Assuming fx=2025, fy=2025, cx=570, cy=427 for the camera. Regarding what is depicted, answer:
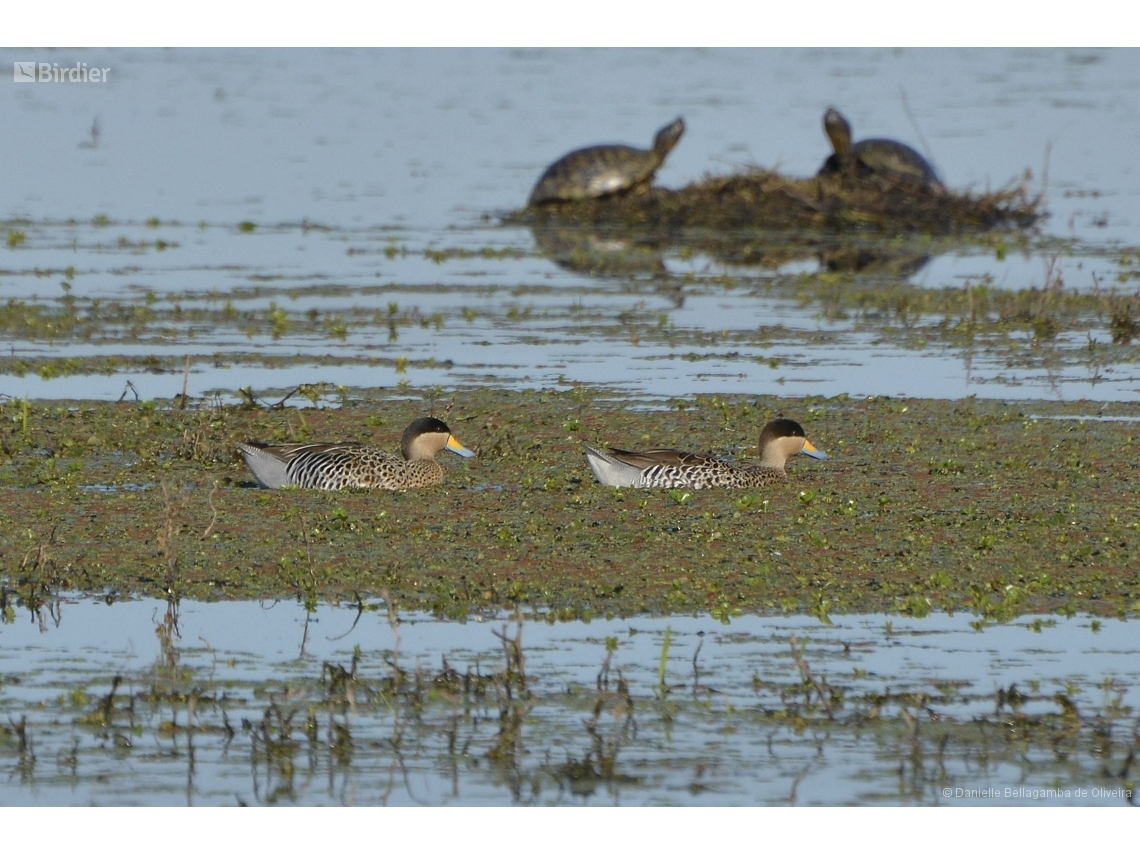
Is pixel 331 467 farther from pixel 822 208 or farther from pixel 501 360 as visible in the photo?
pixel 822 208

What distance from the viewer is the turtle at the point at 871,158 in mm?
22797

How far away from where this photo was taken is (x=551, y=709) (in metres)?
6.61

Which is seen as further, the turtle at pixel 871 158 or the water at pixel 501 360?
the turtle at pixel 871 158

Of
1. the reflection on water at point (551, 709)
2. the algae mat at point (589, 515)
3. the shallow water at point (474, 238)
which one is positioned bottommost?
the reflection on water at point (551, 709)

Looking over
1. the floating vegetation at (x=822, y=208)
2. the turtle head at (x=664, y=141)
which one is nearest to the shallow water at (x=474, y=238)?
the floating vegetation at (x=822, y=208)

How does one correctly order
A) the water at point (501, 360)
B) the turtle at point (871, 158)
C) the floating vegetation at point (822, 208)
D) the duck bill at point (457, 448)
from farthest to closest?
1. the turtle at point (871, 158)
2. the floating vegetation at point (822, 208)
3. the duck bill at point (457, 448)
4. the water at point (501, 360)

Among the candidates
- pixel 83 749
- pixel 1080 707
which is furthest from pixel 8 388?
pixel 1080 707

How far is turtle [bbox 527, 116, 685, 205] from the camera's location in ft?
74.0

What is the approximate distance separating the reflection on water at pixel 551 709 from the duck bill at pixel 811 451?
2613 mm

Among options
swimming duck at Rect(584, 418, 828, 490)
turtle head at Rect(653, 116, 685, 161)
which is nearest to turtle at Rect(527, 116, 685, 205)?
turtle head at Rect(653, 116, 685, 161)

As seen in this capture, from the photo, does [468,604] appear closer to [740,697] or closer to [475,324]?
[740,697]

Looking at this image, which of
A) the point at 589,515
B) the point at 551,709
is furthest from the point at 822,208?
the point at 551,709

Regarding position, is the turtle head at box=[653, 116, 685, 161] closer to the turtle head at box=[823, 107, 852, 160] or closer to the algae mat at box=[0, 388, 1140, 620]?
the turtle head at box=[823, 107, 852, 160]

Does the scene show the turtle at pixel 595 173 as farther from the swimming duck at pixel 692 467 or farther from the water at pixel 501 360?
the swimming duck at pixel 692 467
